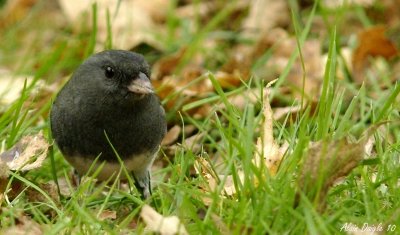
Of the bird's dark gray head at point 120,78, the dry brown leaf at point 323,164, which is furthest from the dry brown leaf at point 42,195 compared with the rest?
the dry brown leaf at point 323,164

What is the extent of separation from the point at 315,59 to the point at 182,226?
7.93 ft

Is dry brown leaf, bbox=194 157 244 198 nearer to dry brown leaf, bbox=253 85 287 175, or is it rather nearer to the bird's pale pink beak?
dry brown leaf, bbox=253 85 287 175

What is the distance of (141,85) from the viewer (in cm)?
288

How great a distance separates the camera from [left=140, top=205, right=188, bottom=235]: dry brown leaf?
2.17 meters

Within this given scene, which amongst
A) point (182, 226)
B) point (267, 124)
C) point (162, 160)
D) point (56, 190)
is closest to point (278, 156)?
point (267, 124)

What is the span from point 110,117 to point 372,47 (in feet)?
6.51

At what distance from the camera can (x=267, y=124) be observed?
2.67 metres

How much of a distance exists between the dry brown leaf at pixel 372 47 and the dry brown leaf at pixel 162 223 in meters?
2.31

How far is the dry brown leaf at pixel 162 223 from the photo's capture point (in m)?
2.17

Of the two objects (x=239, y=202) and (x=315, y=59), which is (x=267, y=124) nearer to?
(x=239, y=202)

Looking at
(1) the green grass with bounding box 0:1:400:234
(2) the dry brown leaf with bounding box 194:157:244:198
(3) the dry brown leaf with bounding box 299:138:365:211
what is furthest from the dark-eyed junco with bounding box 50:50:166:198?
(3) the dry brown leaf with bounding box 299:138:365:211

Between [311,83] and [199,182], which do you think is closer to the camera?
[199,182]

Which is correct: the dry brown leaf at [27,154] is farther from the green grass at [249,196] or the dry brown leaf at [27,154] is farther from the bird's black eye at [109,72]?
the bird's black eye at [109,72]

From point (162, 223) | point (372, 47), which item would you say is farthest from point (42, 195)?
point (372, 47)
